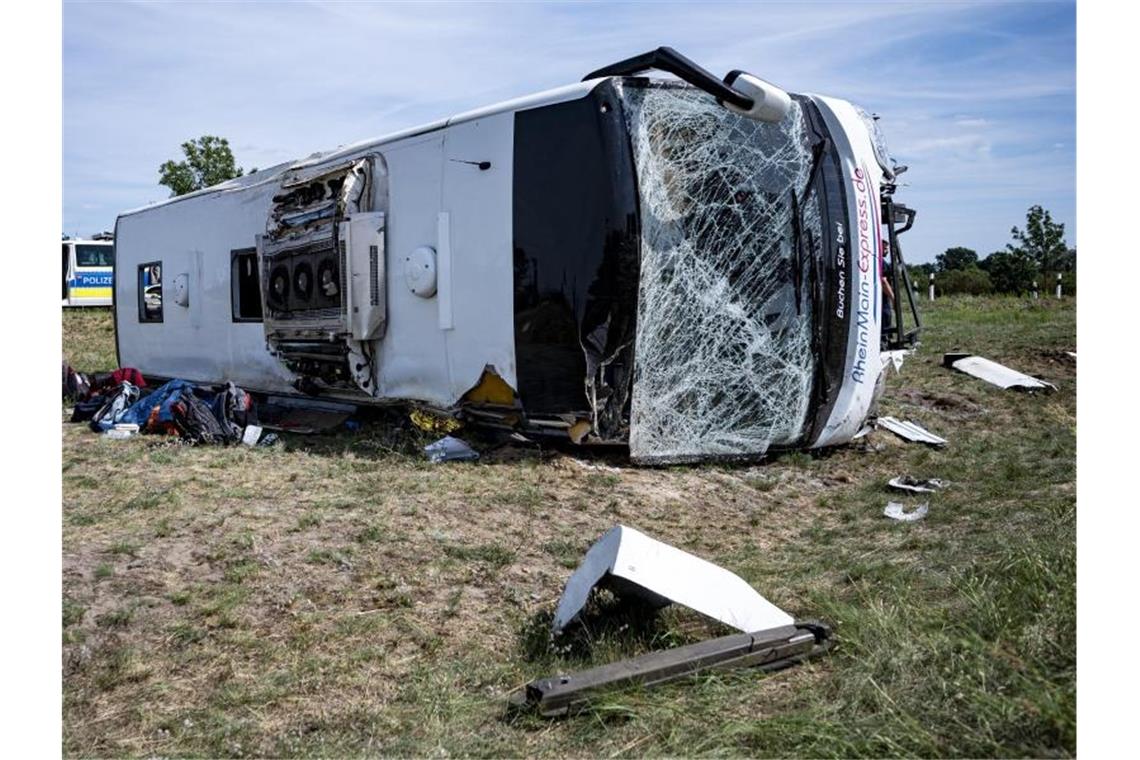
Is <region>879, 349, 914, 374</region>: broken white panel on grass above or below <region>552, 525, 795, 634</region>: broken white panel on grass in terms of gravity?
above

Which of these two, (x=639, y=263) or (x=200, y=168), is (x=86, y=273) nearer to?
(x=200, y=168)

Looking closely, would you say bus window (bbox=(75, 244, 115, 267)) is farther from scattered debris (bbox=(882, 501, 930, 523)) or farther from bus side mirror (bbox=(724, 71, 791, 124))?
scattered debris (bbox=(882, 501, 930, 523))

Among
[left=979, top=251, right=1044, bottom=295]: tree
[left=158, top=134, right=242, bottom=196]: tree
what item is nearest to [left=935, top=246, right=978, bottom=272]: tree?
[left=979, top=251, right=1044, bottom=295]: tree

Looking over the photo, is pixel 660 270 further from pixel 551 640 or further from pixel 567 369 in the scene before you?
pixel 551 640

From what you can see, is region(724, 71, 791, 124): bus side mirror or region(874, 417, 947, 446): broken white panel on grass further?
region(874, 417, 947, 446): broken white panel on grass

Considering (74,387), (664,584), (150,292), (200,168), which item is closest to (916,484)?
(664,584)

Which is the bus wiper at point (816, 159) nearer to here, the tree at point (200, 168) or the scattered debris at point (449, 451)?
the scattered debris at point (449, 451)

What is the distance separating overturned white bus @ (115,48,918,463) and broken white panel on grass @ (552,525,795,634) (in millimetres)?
2674

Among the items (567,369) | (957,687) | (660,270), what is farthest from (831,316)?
(957,687)

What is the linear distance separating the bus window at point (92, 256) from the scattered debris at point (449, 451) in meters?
20.6

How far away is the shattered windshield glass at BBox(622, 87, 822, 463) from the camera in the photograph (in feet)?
21.1

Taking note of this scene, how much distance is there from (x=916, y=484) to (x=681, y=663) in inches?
145

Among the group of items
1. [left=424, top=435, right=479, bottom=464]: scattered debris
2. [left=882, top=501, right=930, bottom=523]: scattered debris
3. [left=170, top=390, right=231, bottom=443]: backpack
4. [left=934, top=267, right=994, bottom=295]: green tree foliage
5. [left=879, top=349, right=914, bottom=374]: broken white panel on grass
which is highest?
[left=934, top=267, right=994, bottom=295]: green tree foliage

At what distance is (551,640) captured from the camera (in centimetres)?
377
